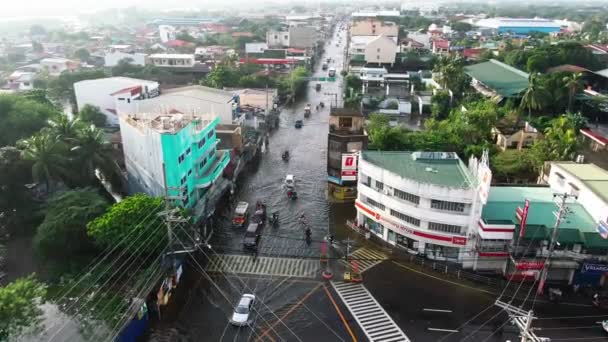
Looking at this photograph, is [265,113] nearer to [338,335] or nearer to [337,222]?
[337,222]

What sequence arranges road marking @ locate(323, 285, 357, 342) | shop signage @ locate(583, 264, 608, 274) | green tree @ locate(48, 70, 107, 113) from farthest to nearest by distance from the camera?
1. green tree @ locate(48, 70, 107, 113)
2. shop signage @ locate(583, 264, 608, 274)
3. road marking @ locate(323, 285, 357, 342)

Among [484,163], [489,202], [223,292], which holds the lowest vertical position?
[223,292]

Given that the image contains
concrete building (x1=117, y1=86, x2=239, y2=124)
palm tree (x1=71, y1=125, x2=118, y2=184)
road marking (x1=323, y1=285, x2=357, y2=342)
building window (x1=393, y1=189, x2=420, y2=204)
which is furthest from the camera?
concrete building (x1=117, y1=86, x2=239, y2=124)

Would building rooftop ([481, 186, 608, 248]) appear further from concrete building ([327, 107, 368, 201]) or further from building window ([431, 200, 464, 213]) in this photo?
concrete building ([327, 107, 368, 201])

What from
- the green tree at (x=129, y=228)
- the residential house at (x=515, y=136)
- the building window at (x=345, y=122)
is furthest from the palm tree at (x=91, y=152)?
the residential house at (x=515, y=136)

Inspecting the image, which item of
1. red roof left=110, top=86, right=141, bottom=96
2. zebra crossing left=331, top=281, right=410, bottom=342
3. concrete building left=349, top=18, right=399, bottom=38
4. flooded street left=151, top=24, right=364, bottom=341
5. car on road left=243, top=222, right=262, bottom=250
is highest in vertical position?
concrete building left=349, top=18, right=399, bottom=38

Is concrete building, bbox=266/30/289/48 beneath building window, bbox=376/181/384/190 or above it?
above

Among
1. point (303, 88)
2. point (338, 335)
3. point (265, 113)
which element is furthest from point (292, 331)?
point (303, 88)

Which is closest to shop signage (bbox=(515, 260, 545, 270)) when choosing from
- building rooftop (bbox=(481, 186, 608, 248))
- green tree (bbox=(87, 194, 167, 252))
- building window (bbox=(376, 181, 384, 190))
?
building rooftop (bbox=(481, 186, 608, 248))
